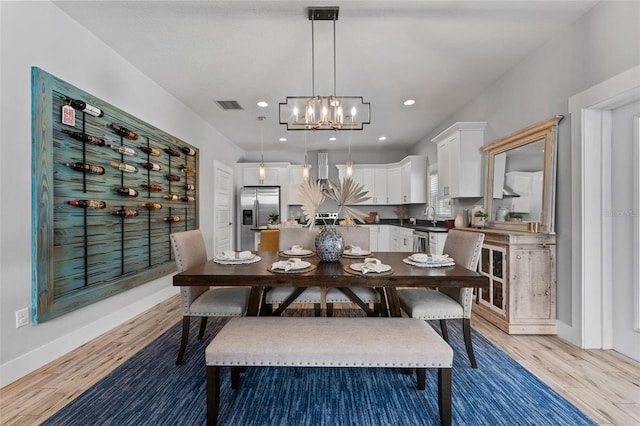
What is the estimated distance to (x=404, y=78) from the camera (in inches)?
135

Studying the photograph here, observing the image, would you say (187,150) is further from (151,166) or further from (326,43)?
(326,43)

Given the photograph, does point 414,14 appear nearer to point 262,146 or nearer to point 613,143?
point 613,143

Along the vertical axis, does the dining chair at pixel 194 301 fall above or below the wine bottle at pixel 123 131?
below

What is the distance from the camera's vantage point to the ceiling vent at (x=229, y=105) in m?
4.20

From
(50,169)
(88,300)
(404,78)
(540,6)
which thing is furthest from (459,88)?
(88,300)

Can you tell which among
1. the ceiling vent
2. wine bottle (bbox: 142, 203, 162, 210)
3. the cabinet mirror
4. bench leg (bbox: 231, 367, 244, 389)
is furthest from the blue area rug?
the ceiling vent

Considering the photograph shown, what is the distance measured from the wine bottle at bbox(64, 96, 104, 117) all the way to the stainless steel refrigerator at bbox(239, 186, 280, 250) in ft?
13.1

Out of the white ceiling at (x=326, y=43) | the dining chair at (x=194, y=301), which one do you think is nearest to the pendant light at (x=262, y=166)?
the white ceiling at (x=326, y=43)

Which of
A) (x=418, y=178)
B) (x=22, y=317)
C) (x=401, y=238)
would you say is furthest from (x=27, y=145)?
(x=418, y=178)

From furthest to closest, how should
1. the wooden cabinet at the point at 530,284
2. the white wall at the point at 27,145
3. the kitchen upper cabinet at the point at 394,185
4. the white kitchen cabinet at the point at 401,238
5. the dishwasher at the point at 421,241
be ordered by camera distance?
the kitchen upper cabinet at the point at 394,185 → the white kitchen cabinet at the point at 401,238 → the dishwasher at the point at 421,241 → the wooden cabinet at the point at 530,284 → the white wall at the point at 27,145

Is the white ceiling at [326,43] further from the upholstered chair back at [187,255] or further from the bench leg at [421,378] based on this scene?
the bench leg at [421,378]

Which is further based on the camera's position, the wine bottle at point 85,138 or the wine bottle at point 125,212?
the wine bottle at point 125,212

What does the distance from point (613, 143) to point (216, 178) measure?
539 cm

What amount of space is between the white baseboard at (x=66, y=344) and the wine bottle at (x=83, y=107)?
1.84 m
